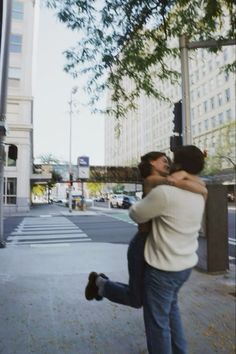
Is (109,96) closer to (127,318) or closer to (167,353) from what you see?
(127,318)

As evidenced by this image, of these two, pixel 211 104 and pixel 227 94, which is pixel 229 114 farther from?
pixel 211 104

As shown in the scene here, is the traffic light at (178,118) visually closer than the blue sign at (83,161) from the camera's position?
Yes

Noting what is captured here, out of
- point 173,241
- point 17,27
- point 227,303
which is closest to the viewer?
point 173,241

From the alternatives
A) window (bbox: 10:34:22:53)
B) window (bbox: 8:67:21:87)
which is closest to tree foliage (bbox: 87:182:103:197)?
window (bbox: 8:67:21:87)

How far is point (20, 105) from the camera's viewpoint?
3769 cm

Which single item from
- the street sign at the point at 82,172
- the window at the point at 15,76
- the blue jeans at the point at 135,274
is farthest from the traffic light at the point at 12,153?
the window at the point at 15,76

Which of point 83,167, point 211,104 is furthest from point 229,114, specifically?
point 83,167

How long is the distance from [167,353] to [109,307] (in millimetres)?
2737

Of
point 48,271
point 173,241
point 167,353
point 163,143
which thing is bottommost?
point 48,271

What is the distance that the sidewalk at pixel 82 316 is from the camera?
4.10 m

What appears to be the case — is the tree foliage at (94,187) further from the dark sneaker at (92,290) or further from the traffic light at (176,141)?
the dark sneaker at (92,290)

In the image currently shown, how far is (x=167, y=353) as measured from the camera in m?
2.78

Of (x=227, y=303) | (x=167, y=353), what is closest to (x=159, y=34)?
(x=227, y=303)

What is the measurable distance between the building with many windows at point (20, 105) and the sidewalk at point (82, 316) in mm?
29085
